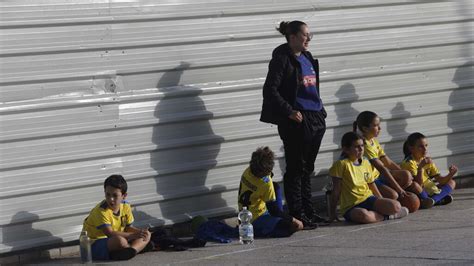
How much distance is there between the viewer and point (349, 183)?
35.4 feet

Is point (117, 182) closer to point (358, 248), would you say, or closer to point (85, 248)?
point (85, 248)

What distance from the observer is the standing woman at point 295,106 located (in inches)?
407

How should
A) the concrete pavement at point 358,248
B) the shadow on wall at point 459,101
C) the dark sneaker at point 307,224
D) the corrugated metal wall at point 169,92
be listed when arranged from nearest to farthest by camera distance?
the concrete pavement at point 358,248, the corrugated metal wall at point 169,92, the dark sneaker at point 307,224, the shadow on wall at point 459,101

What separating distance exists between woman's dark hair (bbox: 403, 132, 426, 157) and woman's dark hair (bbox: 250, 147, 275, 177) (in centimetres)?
227

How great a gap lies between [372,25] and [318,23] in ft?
2.58

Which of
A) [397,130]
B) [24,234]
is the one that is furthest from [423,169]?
[24,234]

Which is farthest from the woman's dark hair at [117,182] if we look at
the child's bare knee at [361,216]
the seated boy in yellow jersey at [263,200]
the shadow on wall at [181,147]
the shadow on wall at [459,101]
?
the shadow on wall at [459,101]

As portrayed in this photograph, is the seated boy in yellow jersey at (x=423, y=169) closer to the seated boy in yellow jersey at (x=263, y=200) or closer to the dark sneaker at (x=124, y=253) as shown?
the seated boy in yellow jersey at (x=263, y=200)

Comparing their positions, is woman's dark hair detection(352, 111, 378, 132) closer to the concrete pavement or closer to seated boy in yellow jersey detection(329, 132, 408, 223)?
seated boy in yellow jersey detection(329, 132, 408, 223)

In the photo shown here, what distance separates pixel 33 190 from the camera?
9406 mm

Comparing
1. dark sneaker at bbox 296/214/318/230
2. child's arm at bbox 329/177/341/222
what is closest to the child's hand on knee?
dark sneaker at bbox 296/214/318/230

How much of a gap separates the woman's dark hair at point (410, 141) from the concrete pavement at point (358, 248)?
1193 mm

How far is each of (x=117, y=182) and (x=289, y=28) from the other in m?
2.34

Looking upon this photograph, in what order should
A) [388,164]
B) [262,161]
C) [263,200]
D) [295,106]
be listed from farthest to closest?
[388,164] < [295,106] < [263,200] < [262,161]
